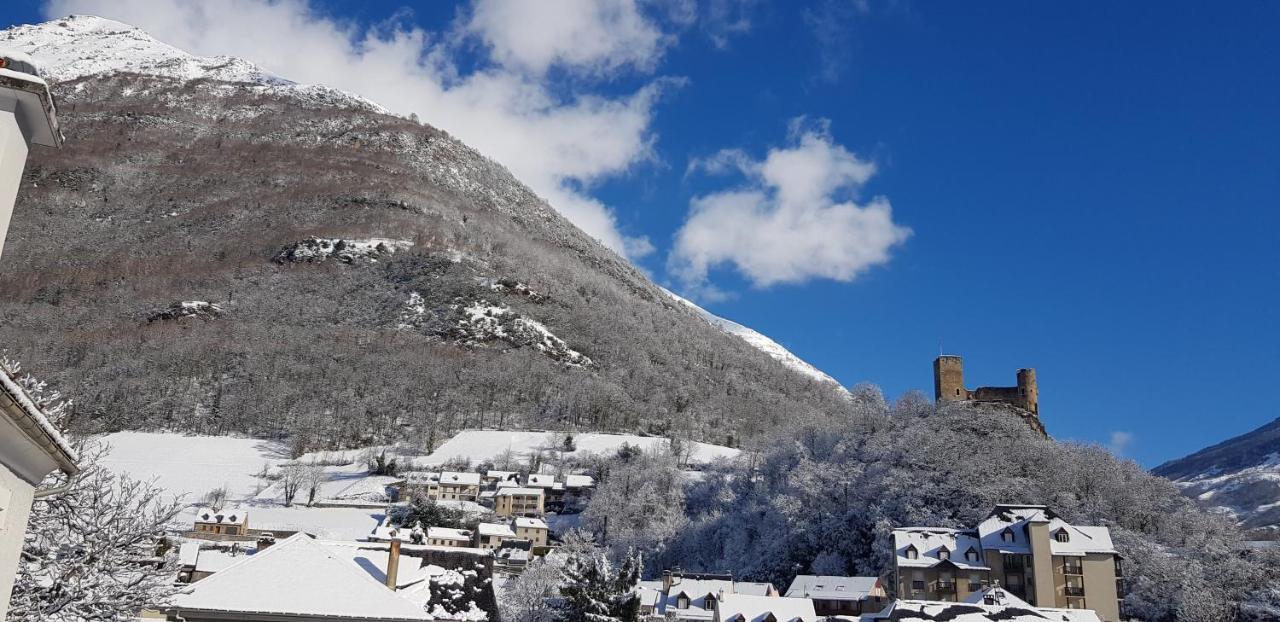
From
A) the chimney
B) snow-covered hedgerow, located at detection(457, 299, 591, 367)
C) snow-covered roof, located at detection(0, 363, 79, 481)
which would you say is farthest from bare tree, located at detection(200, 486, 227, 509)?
snow-covered roof, located at detection(0, 363, 79, 481)

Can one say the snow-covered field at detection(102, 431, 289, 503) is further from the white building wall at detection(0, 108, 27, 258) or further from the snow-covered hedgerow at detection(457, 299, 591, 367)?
the white building wall at detection(0, 108, 27, 258)

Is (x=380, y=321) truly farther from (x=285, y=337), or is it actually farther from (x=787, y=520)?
(x=787, y=520)

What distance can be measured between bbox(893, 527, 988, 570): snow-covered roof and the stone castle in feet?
128

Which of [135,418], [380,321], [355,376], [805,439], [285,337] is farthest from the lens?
[380,321]

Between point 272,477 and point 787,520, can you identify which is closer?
point 787,520

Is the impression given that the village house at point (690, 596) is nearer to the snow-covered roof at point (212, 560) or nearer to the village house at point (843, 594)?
the village house at point (843, 594)

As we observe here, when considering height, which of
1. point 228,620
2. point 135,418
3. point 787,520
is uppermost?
point 135,418

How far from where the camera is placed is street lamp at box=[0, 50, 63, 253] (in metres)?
5.53

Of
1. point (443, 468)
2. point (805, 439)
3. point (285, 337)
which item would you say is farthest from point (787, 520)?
point (285, 337)

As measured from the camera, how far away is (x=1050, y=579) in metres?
58.0

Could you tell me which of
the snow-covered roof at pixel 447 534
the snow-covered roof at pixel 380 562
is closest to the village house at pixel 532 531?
the snow-covered roof at pixel 447 534

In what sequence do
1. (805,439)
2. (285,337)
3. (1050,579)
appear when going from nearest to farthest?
(1050,579), (805,439), (285,337)

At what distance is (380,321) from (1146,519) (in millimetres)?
150799

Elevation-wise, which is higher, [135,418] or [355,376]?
[355,376]
